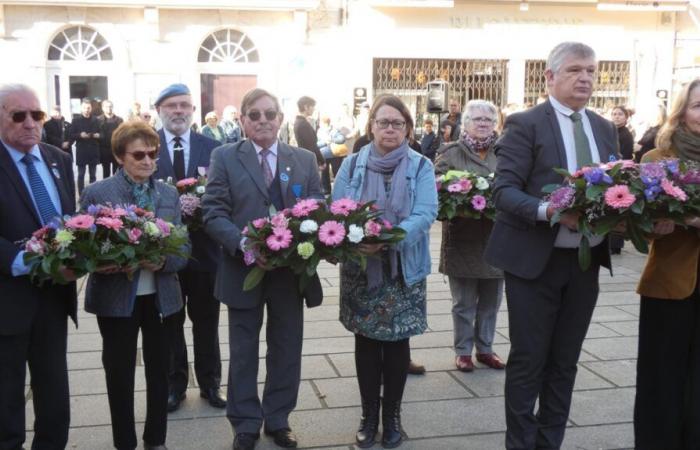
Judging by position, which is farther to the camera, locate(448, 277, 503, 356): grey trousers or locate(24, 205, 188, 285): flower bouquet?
locate(448, 277, 503, 356): grey trousers

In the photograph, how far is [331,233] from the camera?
11.2 ft

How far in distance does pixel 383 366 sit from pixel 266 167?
1212 millimetres

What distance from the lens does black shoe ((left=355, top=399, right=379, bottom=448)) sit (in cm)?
386

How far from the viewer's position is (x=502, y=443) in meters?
3.86

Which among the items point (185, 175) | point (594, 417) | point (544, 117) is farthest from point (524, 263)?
point (185, 175)

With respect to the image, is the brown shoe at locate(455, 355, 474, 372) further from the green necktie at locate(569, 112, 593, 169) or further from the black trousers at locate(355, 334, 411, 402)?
the green necktie at locate(569, 112, 593, 169)

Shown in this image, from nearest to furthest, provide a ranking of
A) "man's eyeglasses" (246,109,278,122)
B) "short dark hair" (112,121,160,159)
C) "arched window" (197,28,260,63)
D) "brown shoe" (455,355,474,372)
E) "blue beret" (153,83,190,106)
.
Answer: "short dark hair" (112,121,160,159) < "man's eyeglasses" (246,109,278,122) < "blue beret" (153,83,190,106) < "brown shoe" (455,355,474,372) < "arched window" (197,28,260,63)

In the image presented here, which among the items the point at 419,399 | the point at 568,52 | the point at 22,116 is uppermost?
the point at 568,52

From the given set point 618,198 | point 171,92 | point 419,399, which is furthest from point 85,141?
point 618,198

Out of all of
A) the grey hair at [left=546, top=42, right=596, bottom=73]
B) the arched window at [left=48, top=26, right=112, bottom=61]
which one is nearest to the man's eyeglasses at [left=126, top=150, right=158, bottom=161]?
the grey hair at [left=546, top=42, right=596, bottom=73]

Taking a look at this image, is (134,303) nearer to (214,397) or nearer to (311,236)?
(311,236)

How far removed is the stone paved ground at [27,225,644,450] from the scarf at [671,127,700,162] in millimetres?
1509

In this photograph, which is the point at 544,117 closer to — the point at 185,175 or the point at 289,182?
the point at 289,182

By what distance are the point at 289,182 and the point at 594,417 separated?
84.6 inches
